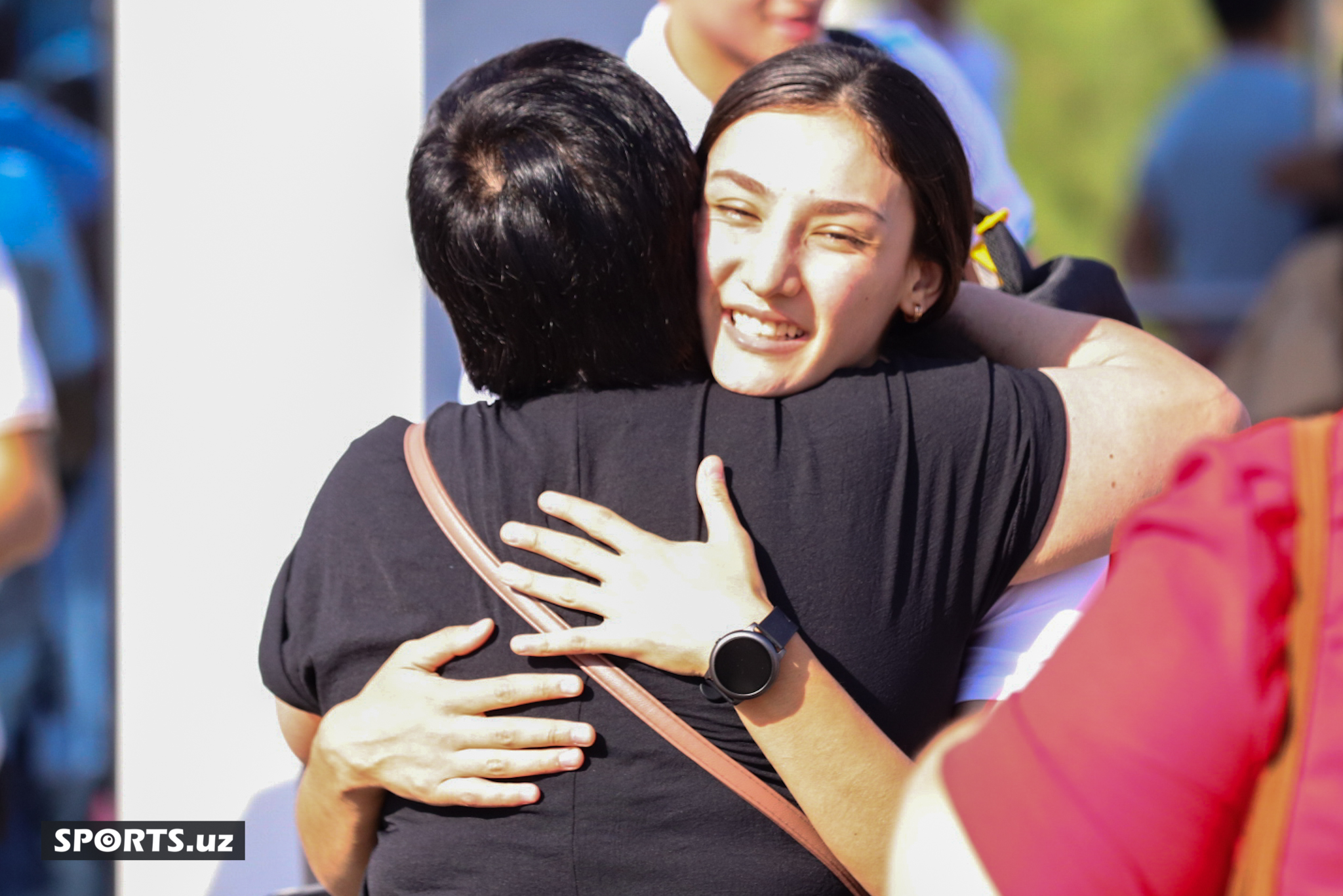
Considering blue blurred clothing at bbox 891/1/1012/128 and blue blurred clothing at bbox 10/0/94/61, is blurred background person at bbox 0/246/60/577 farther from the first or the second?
blue blurred clothing at bbox 891/1/1012/128

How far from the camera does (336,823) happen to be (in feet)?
5.32

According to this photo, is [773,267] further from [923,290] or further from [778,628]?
[778,628]

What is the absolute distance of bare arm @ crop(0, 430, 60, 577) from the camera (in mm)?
2371

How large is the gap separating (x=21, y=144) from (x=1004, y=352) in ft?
9.83

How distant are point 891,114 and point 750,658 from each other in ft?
2.20

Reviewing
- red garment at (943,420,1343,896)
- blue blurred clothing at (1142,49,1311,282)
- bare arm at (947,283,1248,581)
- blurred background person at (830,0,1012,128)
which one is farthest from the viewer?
blue blurred clothing at (1142,49,1311,282)

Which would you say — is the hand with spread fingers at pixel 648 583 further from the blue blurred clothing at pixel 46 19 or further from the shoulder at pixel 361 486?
the blue blurred clothing at pixel 46 19

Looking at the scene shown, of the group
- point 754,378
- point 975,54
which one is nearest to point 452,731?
point 754,378

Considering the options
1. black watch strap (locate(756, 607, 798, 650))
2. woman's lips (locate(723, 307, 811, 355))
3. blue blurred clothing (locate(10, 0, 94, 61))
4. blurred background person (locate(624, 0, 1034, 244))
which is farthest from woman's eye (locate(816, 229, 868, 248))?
blue blurred clothing (locate(10, 0, 94, 61))

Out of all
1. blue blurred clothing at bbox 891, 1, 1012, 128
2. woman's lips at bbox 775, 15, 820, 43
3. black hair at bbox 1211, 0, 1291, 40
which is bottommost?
woman's lips at bbox 775, 15, 820, 43

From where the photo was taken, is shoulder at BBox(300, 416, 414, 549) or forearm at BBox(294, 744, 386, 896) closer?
shoulder at BBox(300, 416, 414, 549)

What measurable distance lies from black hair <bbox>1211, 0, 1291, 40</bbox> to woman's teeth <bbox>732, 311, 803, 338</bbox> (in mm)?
5467

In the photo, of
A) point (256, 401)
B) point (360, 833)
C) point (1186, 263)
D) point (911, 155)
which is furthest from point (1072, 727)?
point (1186, 263)

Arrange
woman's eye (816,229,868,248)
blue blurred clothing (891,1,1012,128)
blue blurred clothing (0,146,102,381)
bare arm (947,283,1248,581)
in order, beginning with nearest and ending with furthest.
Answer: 1. bare arm (947,283,1248,581)
2. woman's eye (816,229,868,248)
3. blue blurred clothing (0,146,102,381)
4. blue blurred clothing (891,1,1012,128)
